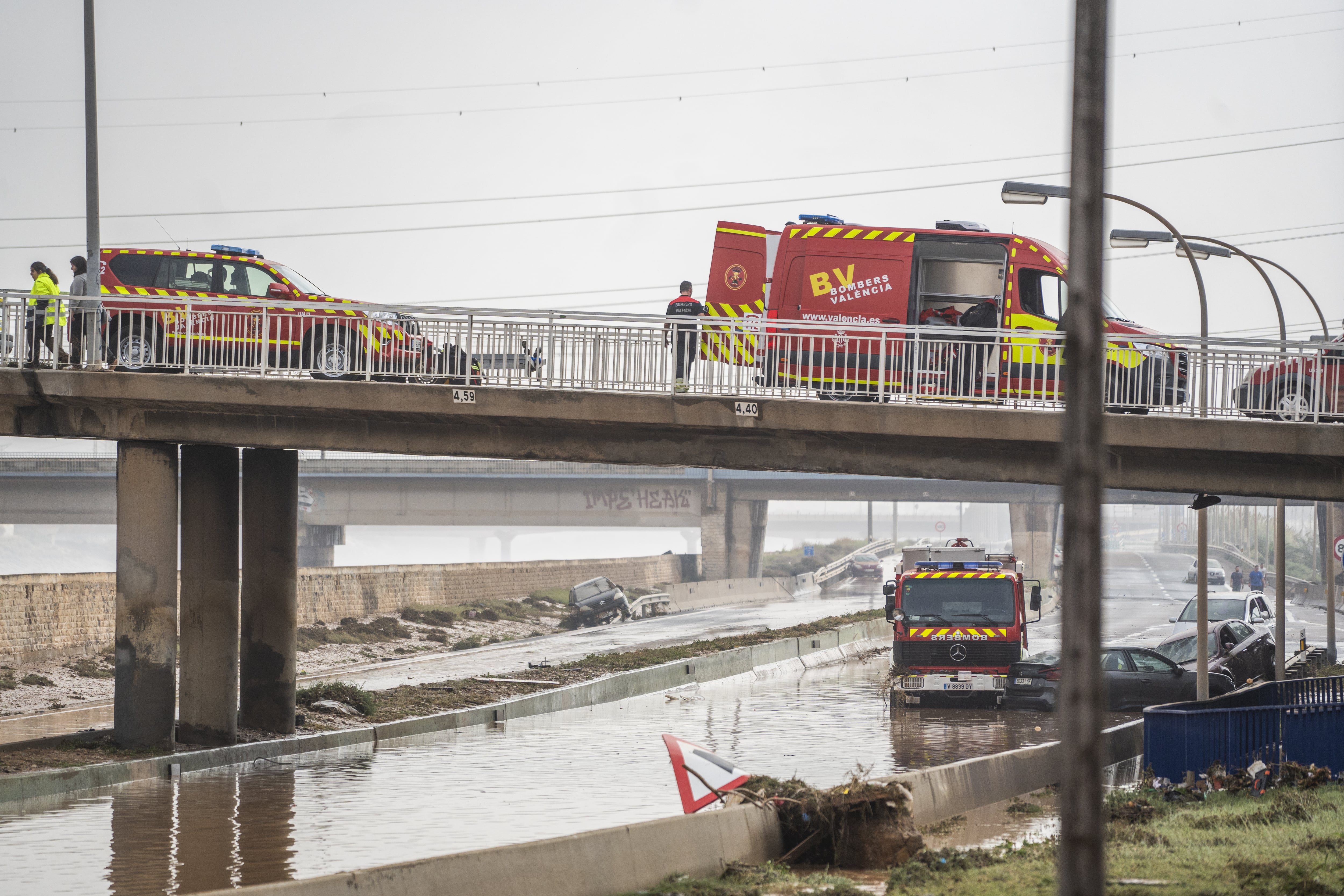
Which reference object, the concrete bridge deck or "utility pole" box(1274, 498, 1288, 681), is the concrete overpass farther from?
"utility pole" box(1274, 498, 1288, 681)

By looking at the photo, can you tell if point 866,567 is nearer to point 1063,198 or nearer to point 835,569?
point 835,569

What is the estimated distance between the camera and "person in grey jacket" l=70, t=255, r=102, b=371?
18.9 metres

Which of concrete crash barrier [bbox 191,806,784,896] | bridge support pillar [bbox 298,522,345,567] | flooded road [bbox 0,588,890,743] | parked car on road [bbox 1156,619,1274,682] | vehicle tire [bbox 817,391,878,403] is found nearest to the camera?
concrete crash barrier [bbox 191,806,784,896]

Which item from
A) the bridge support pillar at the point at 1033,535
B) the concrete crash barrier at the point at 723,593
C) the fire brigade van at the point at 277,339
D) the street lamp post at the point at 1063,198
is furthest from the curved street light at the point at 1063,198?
the bridge support pillar at the point at 1033,535

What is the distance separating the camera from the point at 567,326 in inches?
729

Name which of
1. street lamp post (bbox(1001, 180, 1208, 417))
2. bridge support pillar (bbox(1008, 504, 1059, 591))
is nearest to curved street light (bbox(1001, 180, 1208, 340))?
street lamp post (bbox(1001, 180, 1208, 417))

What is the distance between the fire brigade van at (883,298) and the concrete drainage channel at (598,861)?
6710mm

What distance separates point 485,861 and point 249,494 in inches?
511

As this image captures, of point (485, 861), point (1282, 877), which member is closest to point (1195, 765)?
point (1282, 877)

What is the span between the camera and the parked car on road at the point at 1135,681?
23562mm

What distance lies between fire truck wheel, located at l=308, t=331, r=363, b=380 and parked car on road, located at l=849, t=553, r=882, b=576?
77.3m

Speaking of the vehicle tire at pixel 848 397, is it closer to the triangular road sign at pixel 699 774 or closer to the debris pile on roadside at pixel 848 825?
the debris pile on roadside at pixel 848 825

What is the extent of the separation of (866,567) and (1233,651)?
68.3 meters

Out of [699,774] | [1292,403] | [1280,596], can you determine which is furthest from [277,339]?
[1280,596]
